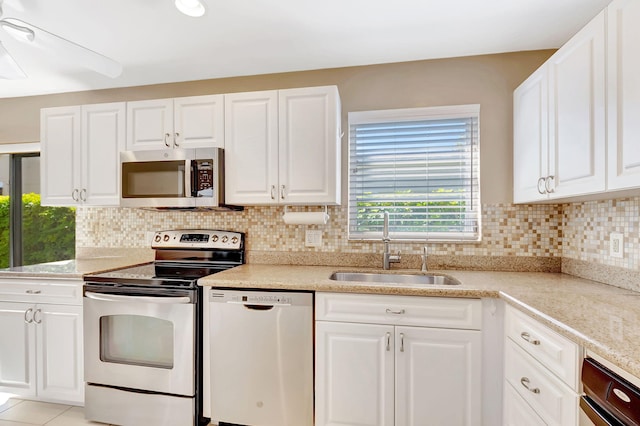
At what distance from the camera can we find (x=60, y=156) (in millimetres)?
2402

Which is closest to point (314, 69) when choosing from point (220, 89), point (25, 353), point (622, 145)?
point (220, 89)

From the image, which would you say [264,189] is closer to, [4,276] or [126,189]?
[126,189]

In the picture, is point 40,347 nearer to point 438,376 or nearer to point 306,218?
point 306,218

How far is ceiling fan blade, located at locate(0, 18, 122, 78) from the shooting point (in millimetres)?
1475

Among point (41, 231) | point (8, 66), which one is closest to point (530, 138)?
point (8, 66)

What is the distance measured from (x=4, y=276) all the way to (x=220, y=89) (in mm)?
1917

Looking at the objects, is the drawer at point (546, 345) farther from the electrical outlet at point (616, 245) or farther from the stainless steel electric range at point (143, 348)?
the stainless steel electric range at point (143, 348)

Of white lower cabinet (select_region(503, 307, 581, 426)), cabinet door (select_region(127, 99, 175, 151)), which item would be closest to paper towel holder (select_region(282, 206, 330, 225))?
cabinet door (select_region(127, 99, 175, 151))

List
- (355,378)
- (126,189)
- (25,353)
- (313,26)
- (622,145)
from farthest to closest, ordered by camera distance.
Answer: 1. (126,189)
2. (25,353)
3. (313,26)
4. (355,378)
5. (622,145)

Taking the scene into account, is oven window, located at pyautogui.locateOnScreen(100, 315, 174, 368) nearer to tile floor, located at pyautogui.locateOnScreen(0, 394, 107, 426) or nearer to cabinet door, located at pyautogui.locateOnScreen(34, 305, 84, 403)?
cabinet door, located at pyautogui.locateOnScreen(34, 305, 84, 403)

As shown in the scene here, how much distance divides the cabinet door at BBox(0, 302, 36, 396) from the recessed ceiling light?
2.03 meters

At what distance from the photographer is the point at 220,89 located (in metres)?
2.52

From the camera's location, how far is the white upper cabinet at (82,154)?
2334 millimetres

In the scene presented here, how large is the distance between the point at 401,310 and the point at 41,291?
7.27 ft
